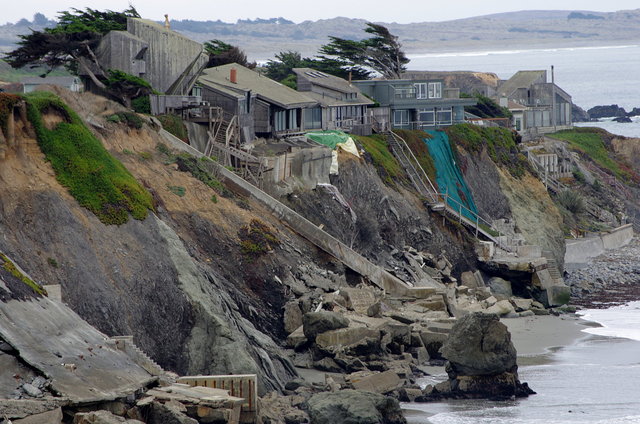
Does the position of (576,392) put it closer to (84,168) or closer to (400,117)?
(84,168)

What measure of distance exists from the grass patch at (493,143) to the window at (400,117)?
10.2ft

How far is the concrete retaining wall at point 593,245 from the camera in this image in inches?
2852

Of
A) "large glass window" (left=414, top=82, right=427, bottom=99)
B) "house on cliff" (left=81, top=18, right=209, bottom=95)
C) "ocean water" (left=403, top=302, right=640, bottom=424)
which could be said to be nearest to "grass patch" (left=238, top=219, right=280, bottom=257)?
"ocean water" (left=403, top=302, right=640, bottom=424)

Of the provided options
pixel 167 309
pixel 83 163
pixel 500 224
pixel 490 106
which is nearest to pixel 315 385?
pixel 167 309

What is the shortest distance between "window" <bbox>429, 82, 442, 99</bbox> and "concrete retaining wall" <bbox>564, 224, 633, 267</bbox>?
539 inches

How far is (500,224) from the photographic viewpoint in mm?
69750

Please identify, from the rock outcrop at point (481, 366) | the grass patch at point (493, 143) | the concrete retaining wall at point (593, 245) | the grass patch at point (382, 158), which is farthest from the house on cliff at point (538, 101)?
the rock outcrop at point (481, 366)

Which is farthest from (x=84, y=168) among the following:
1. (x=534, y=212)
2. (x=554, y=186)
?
(x=554, y=186)

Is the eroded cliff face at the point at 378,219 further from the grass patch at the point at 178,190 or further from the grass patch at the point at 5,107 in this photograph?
the grass patch at the point at 5,107

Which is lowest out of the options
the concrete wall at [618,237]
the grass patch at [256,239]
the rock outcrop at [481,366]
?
the concrete wall at [618,237]

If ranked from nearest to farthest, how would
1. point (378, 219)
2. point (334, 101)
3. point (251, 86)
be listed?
point (378, 219) < point (251, 86) < point (334, 101)

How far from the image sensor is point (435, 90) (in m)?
80.4

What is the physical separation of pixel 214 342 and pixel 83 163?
8.33m

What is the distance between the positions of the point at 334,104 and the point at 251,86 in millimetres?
7895
